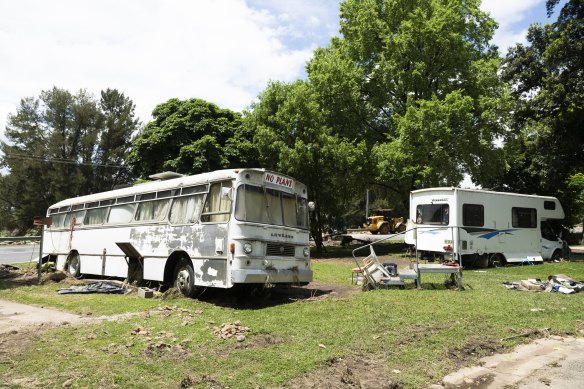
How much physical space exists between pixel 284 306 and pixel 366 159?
15528 millimetres

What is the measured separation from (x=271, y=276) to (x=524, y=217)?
45.1ft

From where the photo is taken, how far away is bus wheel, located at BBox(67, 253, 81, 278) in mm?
15461

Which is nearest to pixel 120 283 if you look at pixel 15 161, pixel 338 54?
pixel 338 54

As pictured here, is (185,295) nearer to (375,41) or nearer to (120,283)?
(120,283)

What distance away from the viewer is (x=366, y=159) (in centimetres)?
2391

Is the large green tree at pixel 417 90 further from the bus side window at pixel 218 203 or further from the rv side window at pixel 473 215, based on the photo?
the bus side window at pixel 218 203

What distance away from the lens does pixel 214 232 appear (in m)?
9.76

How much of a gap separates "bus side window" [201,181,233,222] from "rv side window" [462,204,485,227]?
10.5 meters

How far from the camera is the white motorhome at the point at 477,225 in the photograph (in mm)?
16672

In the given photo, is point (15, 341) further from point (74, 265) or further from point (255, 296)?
point (74, 265)

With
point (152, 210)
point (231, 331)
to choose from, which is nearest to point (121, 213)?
point (152, 210)

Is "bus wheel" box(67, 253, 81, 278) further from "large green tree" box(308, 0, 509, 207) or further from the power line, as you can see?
the power line

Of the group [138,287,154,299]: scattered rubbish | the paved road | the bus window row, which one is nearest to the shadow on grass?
[138,287,154,299]: scattered rubbish

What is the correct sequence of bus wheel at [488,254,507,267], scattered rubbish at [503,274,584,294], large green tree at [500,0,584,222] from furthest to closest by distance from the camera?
large green tree at [500,0,584,222]
bus wheel at [488,254,507,267]
scattered rubbish at [503,274,584,294]
